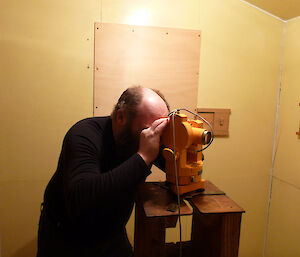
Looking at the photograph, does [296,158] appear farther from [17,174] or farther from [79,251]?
[17,174]

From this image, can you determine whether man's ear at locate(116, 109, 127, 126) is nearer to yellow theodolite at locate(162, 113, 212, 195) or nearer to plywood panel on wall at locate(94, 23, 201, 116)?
yellow theodolite at locate(162, 113, 212, 195)

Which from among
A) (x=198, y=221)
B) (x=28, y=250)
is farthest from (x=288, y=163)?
(x=28, y=250)

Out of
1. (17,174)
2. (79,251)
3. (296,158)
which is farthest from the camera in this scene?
(296,158)

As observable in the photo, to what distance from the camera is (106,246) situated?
1105 mm

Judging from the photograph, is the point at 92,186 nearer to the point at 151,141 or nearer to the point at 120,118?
the point at 151,141

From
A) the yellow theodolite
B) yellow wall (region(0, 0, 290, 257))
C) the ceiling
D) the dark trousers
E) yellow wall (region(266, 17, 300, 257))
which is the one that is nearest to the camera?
the yellow theodolite

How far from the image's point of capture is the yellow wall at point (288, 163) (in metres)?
1.86

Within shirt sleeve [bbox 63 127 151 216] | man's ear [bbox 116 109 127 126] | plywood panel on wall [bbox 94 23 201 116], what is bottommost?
shirt sleeve [bbox 63 127 151 216]

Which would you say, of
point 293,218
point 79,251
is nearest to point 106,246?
point 79,251

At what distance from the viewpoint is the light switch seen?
6.24 feet

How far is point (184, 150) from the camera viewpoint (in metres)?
0.94

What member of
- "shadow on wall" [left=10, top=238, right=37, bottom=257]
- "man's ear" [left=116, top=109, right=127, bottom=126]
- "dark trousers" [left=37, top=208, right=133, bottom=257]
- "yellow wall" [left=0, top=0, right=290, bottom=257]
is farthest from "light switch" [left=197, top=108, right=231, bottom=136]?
"shadow on wall" [left=10, top=238, right=37, bottom=257]

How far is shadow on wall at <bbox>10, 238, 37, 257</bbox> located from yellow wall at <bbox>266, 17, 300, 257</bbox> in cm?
194

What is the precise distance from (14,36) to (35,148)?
0.77m
